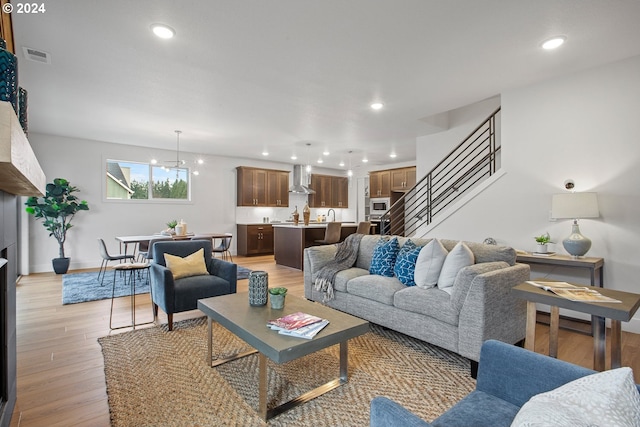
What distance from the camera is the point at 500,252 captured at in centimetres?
277

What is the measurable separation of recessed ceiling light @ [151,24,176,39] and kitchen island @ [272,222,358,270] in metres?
4.28

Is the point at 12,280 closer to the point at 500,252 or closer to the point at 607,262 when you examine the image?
the point at 500,252

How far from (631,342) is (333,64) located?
3718 millimetres

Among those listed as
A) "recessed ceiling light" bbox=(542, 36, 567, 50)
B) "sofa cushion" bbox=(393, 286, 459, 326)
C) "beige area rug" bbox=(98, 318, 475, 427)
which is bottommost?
"beige area rug" bbox=(98, 318, 475, 427)

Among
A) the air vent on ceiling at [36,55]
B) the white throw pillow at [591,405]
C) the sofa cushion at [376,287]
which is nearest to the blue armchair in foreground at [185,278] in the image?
the sofa cushion at [376,287]

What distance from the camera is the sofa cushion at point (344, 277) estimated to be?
3322mm

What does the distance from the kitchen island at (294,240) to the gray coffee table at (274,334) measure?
3.82m

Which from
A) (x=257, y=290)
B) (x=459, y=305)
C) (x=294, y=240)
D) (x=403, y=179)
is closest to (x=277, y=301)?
(x=257, y=290)

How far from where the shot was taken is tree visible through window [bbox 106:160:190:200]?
22.1 feet

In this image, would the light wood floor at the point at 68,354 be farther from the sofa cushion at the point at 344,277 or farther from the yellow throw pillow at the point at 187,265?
the sofa cushion at the point at 344,277

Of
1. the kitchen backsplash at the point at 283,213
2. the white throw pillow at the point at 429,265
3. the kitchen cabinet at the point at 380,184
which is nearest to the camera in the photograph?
the white throw pillow at the point at 429,265

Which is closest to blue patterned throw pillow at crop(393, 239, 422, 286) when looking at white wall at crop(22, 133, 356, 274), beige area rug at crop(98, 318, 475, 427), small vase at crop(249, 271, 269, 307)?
beige area rug at crop(98, 318, 475, 427)

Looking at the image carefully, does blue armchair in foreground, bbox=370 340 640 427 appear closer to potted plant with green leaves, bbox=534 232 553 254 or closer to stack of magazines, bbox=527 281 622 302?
stack of magazines, bbox=527 281 622 302

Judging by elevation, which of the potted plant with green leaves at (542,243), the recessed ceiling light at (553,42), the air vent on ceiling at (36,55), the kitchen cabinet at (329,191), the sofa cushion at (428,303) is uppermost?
the recessed ceiling light at (553,42)
